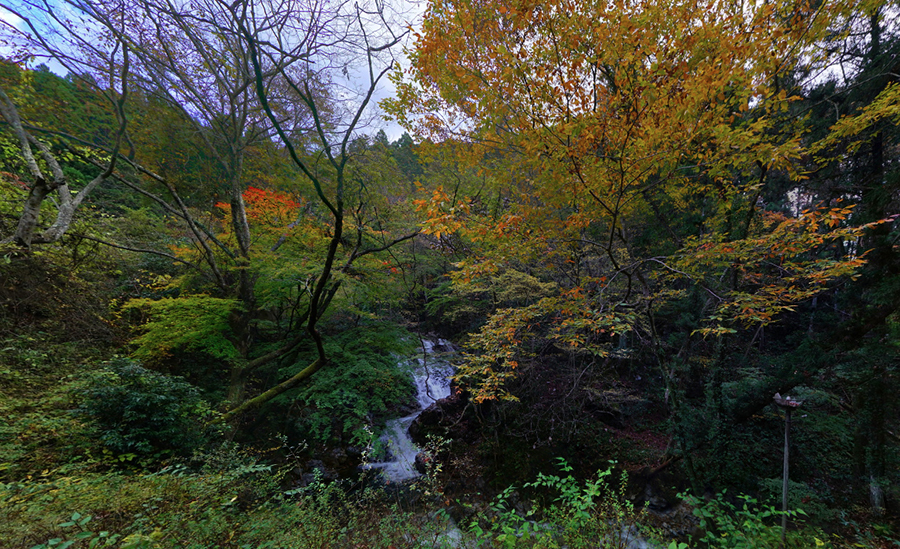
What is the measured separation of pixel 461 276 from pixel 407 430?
282 inches

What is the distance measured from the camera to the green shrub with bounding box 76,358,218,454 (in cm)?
411

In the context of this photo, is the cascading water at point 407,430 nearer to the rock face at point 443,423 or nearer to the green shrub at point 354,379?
the rock face at point 443,423

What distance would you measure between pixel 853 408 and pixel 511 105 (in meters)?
9.77

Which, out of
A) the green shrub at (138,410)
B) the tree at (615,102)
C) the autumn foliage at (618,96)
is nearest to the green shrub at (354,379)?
the green shrub at (138,410)

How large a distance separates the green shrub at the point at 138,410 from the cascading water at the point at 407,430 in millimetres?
3172

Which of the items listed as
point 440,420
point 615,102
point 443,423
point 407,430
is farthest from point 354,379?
point 615,102

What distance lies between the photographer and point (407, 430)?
9.89 meters

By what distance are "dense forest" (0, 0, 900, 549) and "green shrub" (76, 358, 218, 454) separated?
0.04m

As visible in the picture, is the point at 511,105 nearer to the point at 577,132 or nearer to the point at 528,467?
the point at 577,132

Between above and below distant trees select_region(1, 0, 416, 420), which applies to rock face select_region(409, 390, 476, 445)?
below

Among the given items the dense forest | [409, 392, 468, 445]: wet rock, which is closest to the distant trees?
the dense forest

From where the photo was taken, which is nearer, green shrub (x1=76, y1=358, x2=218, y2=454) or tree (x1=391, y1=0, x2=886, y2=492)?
tree (x1=391, y1=0, x2=886, y2=492)

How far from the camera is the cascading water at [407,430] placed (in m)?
8.00

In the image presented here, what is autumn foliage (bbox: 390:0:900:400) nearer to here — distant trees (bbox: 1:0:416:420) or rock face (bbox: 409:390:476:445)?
distant trees (bbox: 1:0:416:420)
